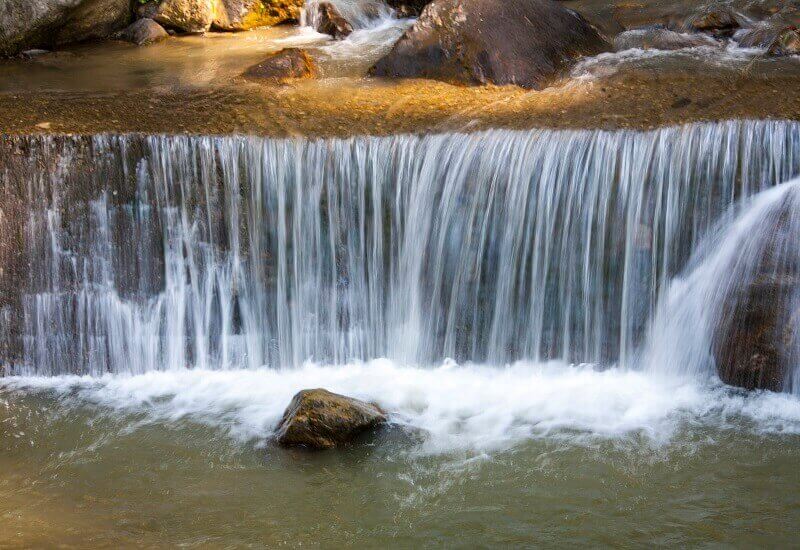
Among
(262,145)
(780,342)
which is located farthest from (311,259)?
(780,342)

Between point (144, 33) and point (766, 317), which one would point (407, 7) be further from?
point (766, 317)

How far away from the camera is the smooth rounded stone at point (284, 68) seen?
8.68 m

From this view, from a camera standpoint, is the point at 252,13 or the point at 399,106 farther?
the point at 252,13

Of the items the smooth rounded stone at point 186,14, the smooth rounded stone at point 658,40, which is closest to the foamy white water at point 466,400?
the smooth rounded stone at point 658,40

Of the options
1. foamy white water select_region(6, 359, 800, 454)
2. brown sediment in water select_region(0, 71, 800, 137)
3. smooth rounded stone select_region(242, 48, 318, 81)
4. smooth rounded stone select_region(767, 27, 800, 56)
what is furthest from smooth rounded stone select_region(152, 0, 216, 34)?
smooth rounded stone select_region(767, 27, 800, 56)

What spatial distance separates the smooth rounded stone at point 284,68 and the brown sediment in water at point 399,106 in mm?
243

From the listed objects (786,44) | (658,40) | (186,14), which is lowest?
(786,44)

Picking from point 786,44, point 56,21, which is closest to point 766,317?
point 786,44

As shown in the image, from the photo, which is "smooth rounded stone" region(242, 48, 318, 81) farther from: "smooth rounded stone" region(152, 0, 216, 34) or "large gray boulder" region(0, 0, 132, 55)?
"large gray boulder" region(0, 0, 132, 55)

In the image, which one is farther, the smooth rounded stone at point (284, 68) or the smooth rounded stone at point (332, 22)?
the smooth rounded stone at point (332, 22)

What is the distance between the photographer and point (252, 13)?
10945mm

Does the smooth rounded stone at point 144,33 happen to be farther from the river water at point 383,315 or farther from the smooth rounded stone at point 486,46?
the river water at point 383,315

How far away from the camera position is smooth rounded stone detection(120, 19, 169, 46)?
1040cm

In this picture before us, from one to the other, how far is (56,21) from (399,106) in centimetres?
440
